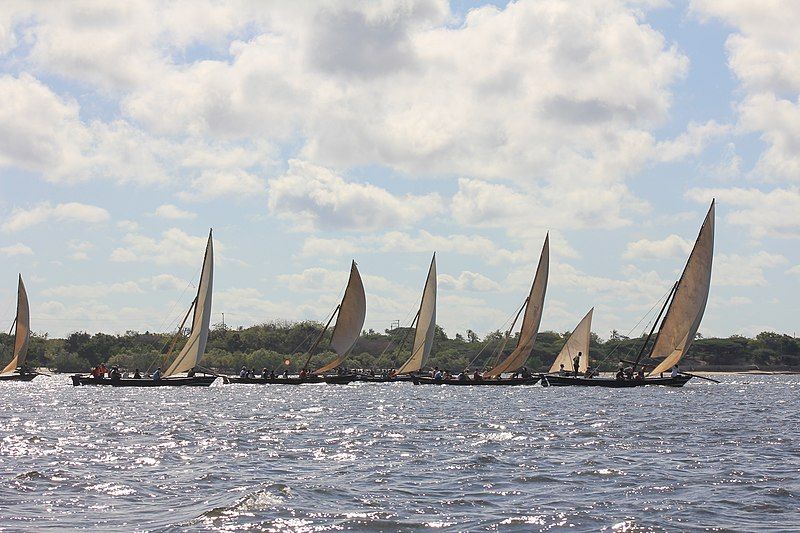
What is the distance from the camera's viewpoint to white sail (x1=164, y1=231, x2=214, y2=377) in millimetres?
90875

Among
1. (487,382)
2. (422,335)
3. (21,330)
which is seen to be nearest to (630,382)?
(487,382)

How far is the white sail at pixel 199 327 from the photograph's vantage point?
9088cm

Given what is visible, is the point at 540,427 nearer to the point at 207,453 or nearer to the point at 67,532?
the point at 207,453

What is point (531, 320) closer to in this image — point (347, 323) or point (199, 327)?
point (347, 323)

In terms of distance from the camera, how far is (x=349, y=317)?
330 ft

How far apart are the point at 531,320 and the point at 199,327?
29.5 meters

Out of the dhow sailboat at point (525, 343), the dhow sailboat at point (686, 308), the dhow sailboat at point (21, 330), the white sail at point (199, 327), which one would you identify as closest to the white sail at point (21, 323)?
the dhow sailboat at point (21, 330)

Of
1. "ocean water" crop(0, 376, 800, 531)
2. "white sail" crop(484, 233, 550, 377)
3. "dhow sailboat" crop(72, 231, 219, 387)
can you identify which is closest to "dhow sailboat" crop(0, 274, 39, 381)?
"dhow sailboat" crop(72, 231, 219, 387)

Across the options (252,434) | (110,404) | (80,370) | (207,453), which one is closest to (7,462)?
(207,453)

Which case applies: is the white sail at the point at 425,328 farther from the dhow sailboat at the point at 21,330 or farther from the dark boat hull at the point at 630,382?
the dhow sailboat at the point at 21,330

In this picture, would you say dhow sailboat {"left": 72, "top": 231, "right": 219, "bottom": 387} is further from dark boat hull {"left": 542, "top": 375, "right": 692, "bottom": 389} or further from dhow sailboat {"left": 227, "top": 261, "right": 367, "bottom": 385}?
dark boat hull {"left": 542, "top": 375, "right": 692, "bottom": 389}

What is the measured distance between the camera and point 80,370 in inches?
6978

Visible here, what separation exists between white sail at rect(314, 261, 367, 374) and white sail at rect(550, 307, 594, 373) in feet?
62.4

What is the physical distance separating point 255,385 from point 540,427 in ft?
211
